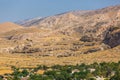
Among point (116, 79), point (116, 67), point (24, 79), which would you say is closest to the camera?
point (116, 79)

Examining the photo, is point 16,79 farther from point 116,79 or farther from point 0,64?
point 0,64

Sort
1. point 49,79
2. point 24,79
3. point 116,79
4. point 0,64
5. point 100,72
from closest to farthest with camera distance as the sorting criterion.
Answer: point 116,79 < point 49,79 < point 24,79 < point 100,72 < point 0,64

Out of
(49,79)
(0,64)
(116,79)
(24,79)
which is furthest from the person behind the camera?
(0,64)

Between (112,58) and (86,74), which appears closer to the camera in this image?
(86,74)

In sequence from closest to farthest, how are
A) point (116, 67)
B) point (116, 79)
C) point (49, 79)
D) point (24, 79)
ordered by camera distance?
point (116, 79) < point (49, 79) < point (24, 79) < point (116, 67)

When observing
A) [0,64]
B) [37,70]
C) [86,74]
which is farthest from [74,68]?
[0,64]

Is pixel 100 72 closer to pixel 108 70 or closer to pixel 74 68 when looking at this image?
pixel 108 70

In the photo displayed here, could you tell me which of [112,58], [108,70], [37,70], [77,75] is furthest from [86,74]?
[112,58]

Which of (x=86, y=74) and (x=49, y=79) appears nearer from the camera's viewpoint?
(x=49, y=79)
